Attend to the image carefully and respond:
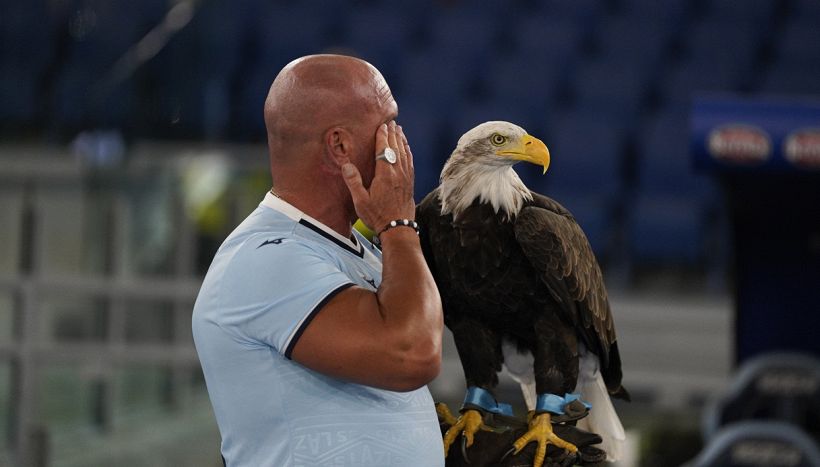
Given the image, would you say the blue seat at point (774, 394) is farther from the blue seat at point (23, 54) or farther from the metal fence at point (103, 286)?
the blue seat at point (23, 54)

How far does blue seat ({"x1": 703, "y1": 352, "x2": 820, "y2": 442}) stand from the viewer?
160 inches

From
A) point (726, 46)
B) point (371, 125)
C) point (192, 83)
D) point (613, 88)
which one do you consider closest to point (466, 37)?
point (613, 88)

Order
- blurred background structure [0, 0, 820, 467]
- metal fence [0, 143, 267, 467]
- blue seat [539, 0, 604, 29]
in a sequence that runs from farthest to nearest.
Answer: blue seat [539, 0, 604, 29] → blurred background structure [0, 0, 820, 467] → metal fence [0, 143, 267, 467]

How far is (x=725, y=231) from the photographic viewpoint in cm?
599

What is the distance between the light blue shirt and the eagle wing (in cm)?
30

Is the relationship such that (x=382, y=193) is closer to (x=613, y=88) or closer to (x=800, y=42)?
(x=613, y=88)

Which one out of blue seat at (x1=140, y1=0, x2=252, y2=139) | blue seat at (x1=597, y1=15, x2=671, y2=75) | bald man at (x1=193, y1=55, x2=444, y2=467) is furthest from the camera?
blue seat at (x1=597, y1=15, x2=671, y2=75)

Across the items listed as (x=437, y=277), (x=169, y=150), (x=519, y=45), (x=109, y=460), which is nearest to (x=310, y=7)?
(x=519, y=45)

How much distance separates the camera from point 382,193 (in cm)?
142

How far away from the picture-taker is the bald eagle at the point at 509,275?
5.51 feet

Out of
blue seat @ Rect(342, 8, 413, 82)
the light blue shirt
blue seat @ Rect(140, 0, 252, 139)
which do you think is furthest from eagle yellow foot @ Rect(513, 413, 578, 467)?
blue seat @ Rect(342, 8, 413, 82)

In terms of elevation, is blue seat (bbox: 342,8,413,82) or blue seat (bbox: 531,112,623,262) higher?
blue seat (bbox: 342,8,413,82)

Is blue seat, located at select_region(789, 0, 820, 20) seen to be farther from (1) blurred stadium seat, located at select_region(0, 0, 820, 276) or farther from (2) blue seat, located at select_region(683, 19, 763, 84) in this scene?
(2) blue seat, located at select_region(683, 19, 763, 84)

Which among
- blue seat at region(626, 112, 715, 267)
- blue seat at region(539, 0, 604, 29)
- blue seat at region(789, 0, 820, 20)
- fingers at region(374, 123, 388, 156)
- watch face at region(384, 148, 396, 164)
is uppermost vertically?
blue seat at region(789, 0, 820, 20)
